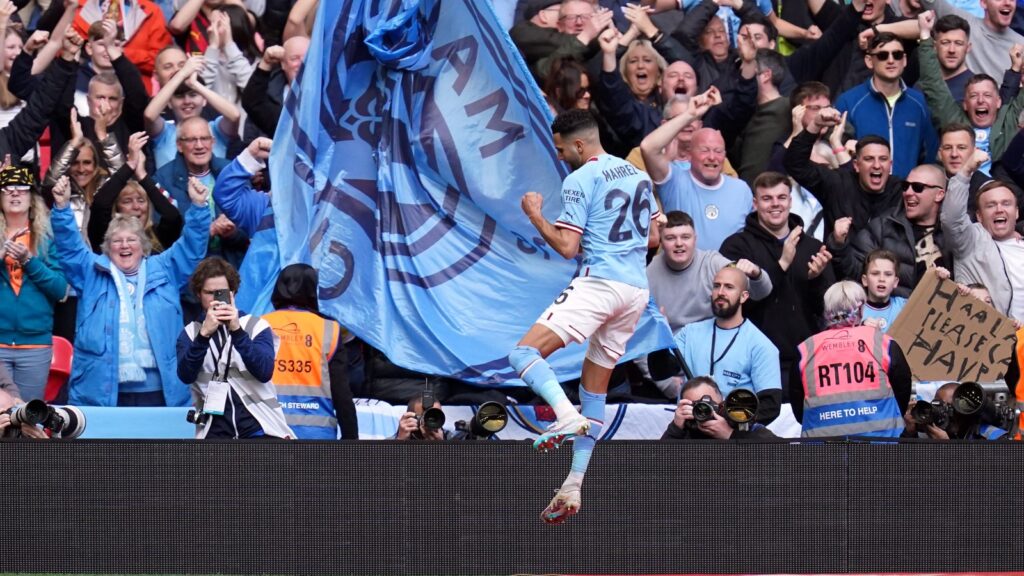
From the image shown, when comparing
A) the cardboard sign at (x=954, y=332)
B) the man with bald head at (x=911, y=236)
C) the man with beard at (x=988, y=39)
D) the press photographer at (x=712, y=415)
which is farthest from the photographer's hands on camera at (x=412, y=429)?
the man with beard at (x=988, y=39)

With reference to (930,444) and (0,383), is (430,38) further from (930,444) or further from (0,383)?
(930,444)

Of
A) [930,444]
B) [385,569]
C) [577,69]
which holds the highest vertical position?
[577,69]

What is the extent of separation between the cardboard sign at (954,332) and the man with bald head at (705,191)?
1.40m

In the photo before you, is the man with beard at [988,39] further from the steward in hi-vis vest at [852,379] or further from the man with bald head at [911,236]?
the steward in hi-vis vest at [852,379]

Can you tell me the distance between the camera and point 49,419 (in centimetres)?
820

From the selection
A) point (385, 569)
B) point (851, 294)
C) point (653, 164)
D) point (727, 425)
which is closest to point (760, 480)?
point (727, 425)

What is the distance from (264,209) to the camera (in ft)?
33.5

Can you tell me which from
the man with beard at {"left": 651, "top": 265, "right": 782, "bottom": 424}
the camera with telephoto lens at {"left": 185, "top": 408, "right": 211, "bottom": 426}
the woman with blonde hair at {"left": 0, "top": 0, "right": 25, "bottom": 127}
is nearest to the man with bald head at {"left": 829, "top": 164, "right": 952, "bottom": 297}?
the man with beard at {"left": 651, "top": 265, "right": 782, "bottom": 424}

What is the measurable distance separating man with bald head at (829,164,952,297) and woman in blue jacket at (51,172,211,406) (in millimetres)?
3939

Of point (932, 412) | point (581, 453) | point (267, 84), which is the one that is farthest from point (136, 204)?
point (932, 412)

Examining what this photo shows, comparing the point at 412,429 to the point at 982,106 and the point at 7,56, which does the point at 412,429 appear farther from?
the point at 982,106

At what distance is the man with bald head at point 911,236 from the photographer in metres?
10.5

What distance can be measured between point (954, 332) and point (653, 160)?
207cm

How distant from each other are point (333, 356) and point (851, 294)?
2674mm
